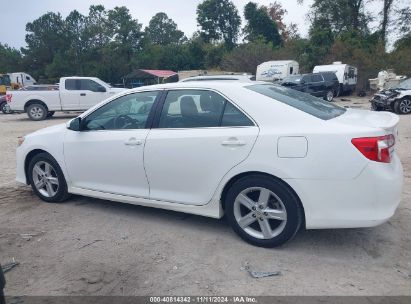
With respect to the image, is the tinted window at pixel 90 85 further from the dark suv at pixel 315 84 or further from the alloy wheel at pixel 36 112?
the dark suv at pixel 315 84

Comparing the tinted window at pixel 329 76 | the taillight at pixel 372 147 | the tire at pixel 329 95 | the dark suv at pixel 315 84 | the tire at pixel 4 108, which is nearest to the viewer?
the taillight at pixel 372 147

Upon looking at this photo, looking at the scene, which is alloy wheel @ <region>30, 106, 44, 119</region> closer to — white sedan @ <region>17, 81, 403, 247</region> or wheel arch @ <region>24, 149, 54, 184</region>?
wheel arch @ <region>24, 149, 54, 184</region>

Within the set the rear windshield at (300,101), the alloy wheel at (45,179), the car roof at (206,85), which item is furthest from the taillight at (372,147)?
the alloy wheel at (45,179)

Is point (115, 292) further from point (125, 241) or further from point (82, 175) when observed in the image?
point (82, 175)

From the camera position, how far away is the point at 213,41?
208 feet

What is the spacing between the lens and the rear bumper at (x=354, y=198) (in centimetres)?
331

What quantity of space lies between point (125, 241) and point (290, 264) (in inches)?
65.8

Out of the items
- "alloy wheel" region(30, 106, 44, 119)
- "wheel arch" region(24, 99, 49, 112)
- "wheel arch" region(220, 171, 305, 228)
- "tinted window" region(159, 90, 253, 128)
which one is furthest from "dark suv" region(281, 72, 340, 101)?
"wheel arch" region(220, 171, 305, 228)

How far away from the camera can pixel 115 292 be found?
3135 millimetres

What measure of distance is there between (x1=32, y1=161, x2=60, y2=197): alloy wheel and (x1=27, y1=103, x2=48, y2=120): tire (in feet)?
42.8

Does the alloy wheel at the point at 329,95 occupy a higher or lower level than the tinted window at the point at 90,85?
lower

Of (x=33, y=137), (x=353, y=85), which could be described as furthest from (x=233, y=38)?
(x=33, y=137)

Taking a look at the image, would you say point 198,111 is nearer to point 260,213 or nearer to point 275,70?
point 260,213

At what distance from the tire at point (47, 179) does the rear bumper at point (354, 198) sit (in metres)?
3.06
